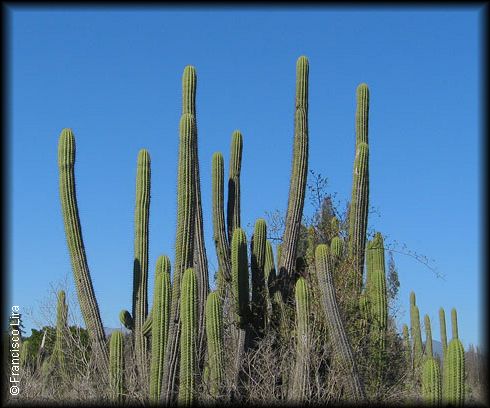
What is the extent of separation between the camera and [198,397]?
9562mm

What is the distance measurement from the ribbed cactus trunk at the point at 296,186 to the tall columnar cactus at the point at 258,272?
0.31 m

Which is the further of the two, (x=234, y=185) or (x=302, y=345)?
(x=234, y=185)

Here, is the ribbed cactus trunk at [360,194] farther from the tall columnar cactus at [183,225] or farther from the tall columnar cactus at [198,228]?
the tall columnar cactus at [183,225]

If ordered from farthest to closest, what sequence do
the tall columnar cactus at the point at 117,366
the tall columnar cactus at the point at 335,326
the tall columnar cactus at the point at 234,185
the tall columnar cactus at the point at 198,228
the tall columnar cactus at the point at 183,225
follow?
the tall columnar cactus at the point at 234,185 → the tall columnar cactus at the point at 117,366 → the tall columnar cactus at the point at 198,228 → the tall columnar cactus at the point at 335,326 → the tall columnar cactus at the point at 183,225

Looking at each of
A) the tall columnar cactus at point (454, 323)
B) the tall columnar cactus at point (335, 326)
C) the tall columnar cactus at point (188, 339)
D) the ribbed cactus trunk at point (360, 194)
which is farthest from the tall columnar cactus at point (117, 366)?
the tall columnar cactus at point (454, 323)

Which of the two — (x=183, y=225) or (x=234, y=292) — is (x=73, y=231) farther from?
(x=234, y=292)

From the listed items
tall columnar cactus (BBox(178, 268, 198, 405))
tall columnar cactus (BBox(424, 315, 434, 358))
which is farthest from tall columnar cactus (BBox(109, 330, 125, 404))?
tall columnar cactus (BBox(424, 315, 434, 358))

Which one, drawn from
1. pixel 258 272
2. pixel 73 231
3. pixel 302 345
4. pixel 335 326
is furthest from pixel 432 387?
pixel 73 231

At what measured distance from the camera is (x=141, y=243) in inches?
461

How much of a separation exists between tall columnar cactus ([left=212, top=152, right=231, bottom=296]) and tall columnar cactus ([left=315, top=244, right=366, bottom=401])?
7.98ft

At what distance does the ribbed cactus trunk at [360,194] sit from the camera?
38.8 ft

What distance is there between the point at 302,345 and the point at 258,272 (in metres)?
1.92

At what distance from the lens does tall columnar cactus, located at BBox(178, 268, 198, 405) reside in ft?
29.2

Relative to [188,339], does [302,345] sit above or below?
below
